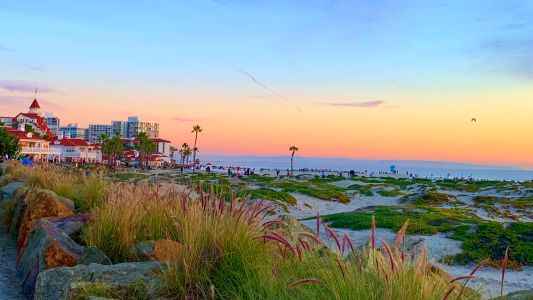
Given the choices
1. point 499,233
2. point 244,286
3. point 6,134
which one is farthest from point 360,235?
point 6,134

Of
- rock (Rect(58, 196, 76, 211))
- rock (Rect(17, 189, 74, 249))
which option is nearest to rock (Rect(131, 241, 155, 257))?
rock (Rect(17, 189, 74, 249))

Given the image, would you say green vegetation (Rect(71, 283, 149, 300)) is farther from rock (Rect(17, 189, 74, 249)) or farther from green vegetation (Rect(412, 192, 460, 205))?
green vegetation (Rect(412, 192, 460, 205))

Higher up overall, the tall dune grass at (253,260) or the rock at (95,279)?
the tall dune grass at (253,260)

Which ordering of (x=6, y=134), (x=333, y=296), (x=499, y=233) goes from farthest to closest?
(x=6, y=134) → (x=499, y=233) → (x=333, y=296)

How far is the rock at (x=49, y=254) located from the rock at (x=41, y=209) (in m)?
1.73

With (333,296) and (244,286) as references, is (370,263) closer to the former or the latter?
(333,296)

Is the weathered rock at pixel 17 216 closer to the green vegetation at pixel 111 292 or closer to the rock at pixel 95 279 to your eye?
the rock at pixel 95 279

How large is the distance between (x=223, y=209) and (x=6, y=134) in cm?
5911

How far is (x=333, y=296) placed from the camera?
384 centimetres

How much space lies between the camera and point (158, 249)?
651 cm

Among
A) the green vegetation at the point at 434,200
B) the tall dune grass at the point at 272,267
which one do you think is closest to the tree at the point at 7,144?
the green vegetation at the point at 434,200

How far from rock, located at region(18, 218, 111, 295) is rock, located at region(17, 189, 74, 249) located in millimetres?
1728

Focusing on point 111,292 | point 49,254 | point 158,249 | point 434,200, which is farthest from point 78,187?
point 434,200

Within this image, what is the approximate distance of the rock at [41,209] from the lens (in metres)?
10.0
